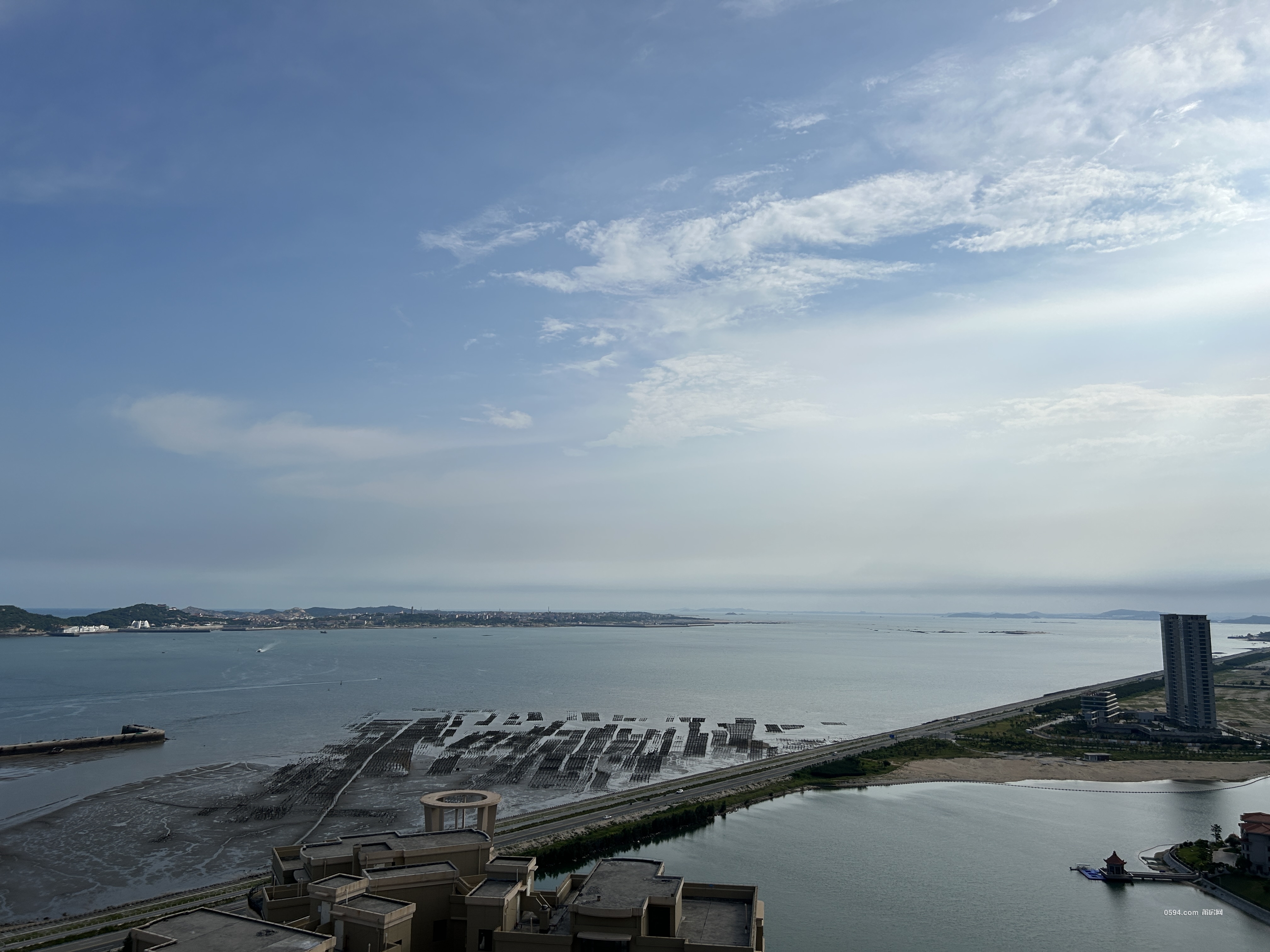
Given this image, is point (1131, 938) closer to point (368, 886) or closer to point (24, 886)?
point (368, 886)

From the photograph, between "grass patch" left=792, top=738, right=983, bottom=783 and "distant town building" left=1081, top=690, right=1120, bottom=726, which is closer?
"grass patch" left=792, top=738, right=983, bottom=783

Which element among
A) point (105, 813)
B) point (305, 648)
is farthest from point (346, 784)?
point (305, 648)

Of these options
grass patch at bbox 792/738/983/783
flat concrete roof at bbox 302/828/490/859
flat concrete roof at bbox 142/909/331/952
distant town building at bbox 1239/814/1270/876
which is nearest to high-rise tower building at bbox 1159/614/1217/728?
grass patch at bbox 792/738/983/783

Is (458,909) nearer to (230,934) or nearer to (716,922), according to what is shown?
(230,934)

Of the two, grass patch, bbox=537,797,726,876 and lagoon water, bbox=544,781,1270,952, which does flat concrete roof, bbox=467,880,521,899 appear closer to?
lagoon water, bbox=544,781,1270,952

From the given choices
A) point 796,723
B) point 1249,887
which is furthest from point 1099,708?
point 1249,887

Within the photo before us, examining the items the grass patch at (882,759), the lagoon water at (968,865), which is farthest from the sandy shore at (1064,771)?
the lagoon water at (968,865)
